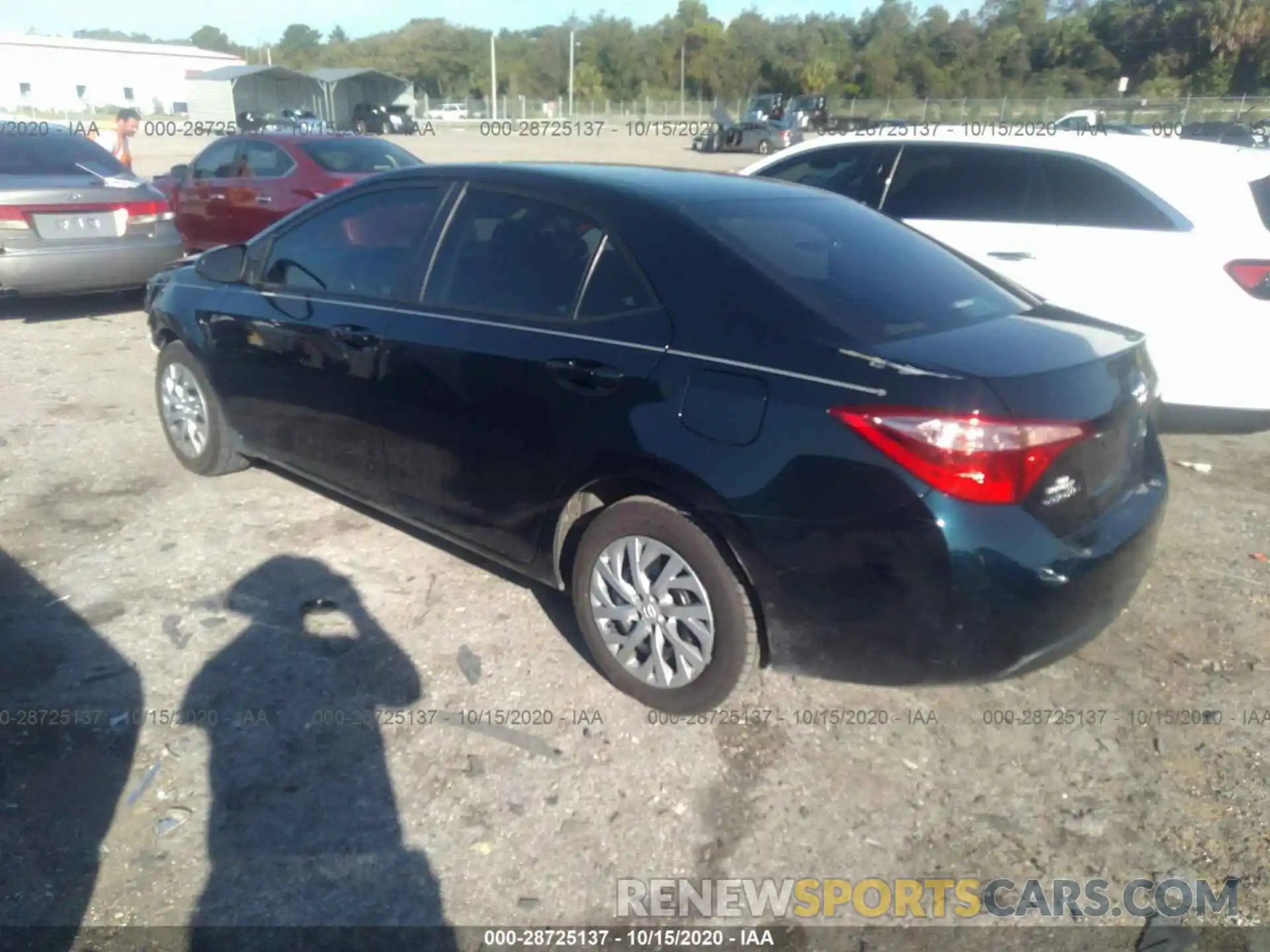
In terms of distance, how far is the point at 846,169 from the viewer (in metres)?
6.57

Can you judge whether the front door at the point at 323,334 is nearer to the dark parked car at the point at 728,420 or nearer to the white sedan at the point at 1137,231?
the dark parked car at the point at 728,420

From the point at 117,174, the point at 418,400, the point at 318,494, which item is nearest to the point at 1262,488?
the point at 418,400

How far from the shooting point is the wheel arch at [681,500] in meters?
3.01

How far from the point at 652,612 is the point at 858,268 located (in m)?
1.31

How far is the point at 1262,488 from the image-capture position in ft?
17.6

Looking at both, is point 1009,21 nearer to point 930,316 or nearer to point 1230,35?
point 1230,35

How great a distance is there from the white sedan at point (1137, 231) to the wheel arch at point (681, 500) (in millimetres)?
2736

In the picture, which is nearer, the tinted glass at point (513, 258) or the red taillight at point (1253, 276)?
the tinted glass at point (513, 258)

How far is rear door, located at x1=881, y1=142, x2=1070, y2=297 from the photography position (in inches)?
→ 226

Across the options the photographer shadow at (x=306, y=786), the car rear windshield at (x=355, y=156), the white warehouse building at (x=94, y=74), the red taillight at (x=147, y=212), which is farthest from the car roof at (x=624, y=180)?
Answer: the white warehouse building at (x=94, y=74)

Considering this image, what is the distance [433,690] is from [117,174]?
7.52m

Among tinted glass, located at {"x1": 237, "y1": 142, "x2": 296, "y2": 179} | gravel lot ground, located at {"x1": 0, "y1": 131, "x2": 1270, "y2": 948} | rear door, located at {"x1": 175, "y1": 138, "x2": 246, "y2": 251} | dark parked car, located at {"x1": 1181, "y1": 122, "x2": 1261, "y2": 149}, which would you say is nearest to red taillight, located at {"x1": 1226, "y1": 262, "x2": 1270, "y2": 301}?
gravel lot ground, located at {"x1": 0, "y1": 131, "x2": 1270, "y2": 948}

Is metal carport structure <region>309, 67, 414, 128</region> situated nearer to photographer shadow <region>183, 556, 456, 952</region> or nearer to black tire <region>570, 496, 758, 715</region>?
photographer shadow <region>183, 556, 456, 952</region>

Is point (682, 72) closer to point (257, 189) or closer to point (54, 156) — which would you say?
point (257, 189)
